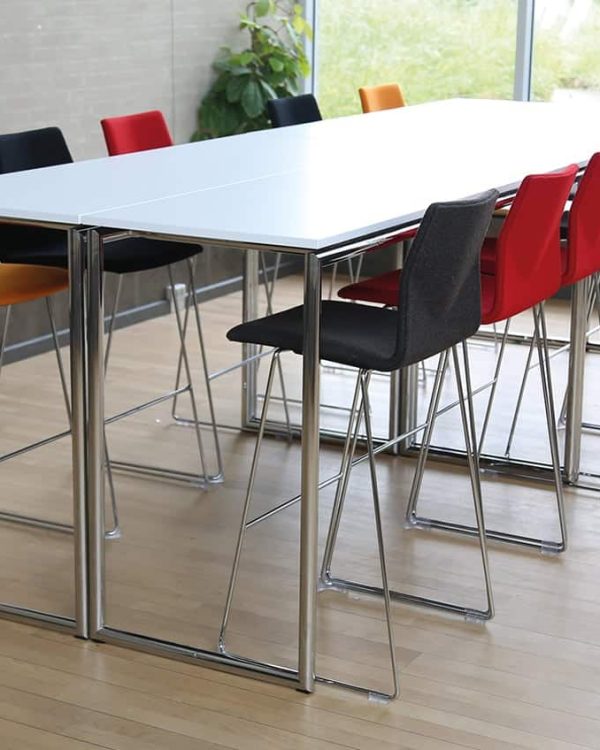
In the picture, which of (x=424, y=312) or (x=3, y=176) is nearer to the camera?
(x=424, y=312)

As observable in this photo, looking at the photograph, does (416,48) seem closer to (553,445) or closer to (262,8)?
(262,8)

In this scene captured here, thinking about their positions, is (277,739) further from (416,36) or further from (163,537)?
(416,36)

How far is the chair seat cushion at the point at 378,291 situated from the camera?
3.72m

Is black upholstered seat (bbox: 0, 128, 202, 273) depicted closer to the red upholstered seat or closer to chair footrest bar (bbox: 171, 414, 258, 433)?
the red upholstered seat

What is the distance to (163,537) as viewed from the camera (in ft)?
12.6

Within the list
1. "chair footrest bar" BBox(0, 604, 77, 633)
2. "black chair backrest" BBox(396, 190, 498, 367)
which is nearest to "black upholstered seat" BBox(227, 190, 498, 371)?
"black chair backrest" BBox(396, 190, 498, 367)

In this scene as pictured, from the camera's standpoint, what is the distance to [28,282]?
12.7 ft

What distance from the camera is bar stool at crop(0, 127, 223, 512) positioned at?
3.90m

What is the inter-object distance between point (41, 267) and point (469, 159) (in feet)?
4.41

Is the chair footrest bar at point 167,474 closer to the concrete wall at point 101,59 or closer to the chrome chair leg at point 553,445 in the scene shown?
the chrome chair leg at point 553,445

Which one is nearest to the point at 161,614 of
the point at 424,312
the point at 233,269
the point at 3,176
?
the point at 424,312

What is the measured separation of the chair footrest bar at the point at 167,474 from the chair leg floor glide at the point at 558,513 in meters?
0.71

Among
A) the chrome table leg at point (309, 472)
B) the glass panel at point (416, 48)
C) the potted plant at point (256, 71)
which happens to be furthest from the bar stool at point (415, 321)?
the glass panel at point (416, 48)

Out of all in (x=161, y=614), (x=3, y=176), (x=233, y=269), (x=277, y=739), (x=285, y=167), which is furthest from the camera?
(x=233, y=269)
